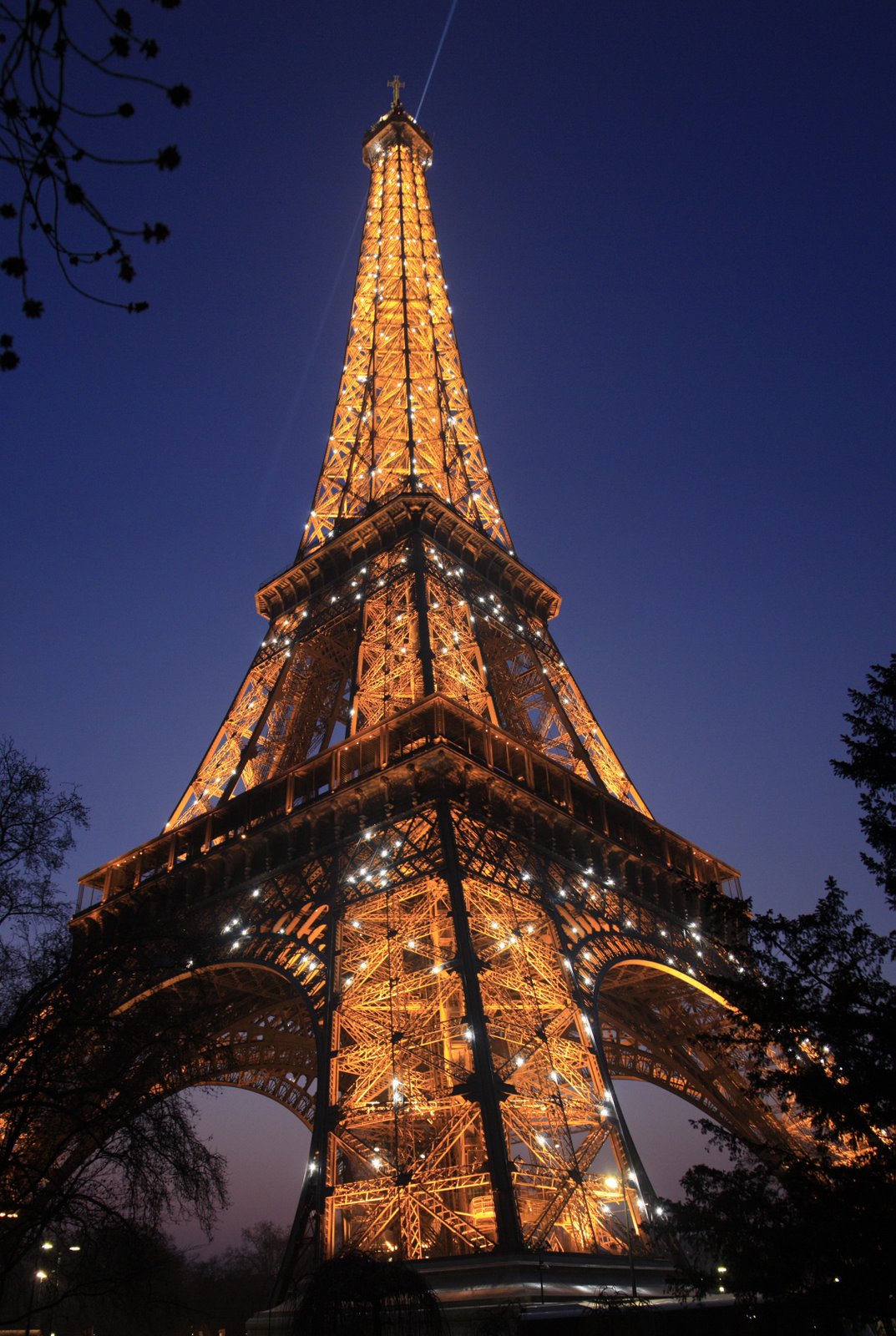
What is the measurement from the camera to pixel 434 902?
20.5m

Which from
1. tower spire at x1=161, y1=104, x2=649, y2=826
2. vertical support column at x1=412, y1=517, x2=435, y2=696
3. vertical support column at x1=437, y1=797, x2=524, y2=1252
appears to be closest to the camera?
vertical support column at x1=437, y1=797, x2=524, y2=1252

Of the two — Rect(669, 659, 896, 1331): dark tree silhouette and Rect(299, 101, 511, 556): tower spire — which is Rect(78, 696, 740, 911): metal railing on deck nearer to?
Rect(669, 659, 896, 1331): dark tree silhouette

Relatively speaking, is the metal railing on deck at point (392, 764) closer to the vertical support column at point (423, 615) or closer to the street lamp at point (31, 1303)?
the vertical support column at point (423, 615)

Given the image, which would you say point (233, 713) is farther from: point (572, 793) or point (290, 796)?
point (572, 793)

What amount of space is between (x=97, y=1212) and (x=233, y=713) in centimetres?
2122

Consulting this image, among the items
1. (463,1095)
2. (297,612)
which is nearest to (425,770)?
(463,1095)

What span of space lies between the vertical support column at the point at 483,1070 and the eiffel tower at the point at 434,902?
0.05 meters

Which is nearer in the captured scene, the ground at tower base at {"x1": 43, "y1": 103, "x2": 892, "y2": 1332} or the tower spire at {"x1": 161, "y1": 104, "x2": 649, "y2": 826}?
the ground at tower base at {"x1": 43, "y1": 103, "x2": 892, "y2": 1332}

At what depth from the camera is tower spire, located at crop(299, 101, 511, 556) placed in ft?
130

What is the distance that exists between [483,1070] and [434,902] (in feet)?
15.2

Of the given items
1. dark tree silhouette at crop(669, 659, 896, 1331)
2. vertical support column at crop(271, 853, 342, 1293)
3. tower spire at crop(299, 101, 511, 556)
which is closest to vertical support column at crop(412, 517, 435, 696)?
tower spire at crop(299, 101, 511, 556)

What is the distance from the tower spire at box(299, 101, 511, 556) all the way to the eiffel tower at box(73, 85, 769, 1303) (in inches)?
7.8

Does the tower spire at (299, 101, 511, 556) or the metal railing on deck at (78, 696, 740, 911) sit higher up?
the tower spire at (299, 101, 511, 556)

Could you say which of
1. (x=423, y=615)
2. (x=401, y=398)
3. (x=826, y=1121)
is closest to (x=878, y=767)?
(x=826, y=1121)
